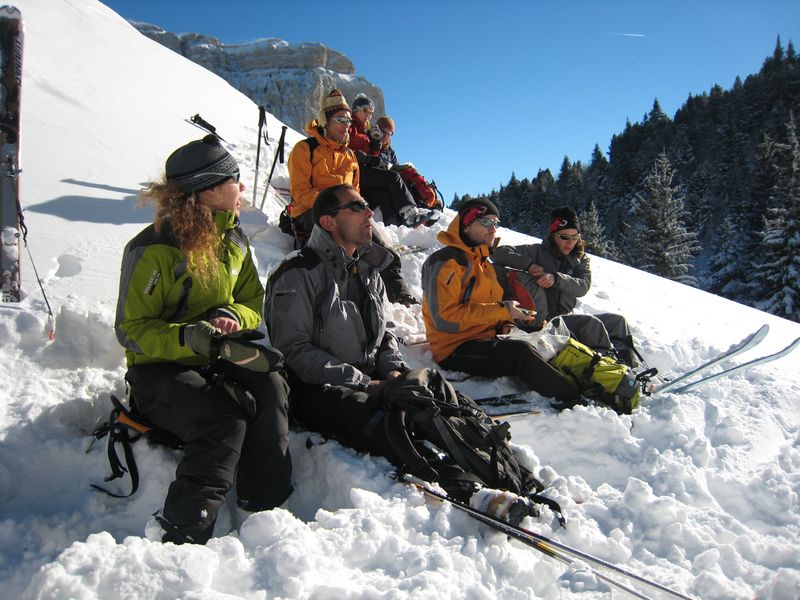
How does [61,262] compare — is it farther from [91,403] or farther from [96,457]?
[96,457]

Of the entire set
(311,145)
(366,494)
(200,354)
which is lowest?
(366,494)

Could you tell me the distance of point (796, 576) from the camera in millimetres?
2125

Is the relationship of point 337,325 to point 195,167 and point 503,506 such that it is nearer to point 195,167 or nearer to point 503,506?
point 195,167

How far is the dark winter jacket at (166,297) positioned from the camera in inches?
99.9

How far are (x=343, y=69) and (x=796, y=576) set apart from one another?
3226 inches

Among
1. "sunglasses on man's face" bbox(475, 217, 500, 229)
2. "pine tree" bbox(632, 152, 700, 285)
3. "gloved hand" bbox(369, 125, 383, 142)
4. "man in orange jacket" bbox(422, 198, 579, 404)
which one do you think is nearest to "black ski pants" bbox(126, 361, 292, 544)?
"man in orange jacket" bbox(422, 198, 579, 404)

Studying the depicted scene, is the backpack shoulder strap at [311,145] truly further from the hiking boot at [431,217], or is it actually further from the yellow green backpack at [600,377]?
the yellow green backpack at [600,377]

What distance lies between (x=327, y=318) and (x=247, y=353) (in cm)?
96

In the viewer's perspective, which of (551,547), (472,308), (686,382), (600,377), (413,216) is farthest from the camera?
(413,216)

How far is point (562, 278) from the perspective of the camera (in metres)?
5.35

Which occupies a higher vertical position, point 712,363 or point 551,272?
point 551,272

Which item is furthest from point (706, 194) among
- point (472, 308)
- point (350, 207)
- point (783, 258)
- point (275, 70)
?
point (350, 207)

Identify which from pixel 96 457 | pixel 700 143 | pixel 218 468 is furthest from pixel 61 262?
pixel 700 143

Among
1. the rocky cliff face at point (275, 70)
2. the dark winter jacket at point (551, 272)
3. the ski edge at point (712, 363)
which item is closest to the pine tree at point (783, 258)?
the ski edge at point (712, 363)
